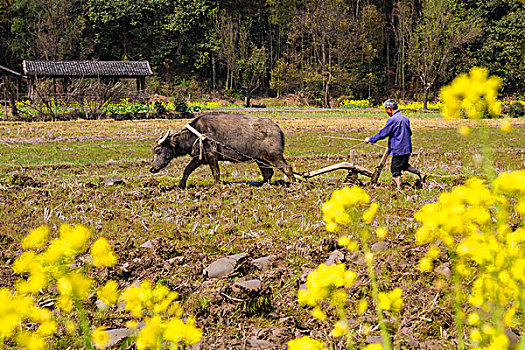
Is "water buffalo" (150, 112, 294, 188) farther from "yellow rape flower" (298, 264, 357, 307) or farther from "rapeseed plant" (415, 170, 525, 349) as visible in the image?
"yellow rape flower" (298, 264, 357, 307)

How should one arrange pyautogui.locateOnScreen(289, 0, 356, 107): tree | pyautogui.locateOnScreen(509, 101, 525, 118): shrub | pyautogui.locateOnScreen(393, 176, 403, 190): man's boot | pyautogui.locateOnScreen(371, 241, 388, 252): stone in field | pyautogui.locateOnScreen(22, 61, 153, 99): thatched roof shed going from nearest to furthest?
1. pyautogui.locateOnScreen(371, 241, 388, 252): stone in field
2. pyautogui.locateOnScreen(393, 176, 403, 190): man's boot
3. pyautogui.locateOnScreen(509, 101, 525, 118): shrub
4. pyautogui.locateOnScreen(22, 61, 153, 99): thatched roof shed
5. pyautogui.locateOnScreen(289, 0, 356, 107): tree

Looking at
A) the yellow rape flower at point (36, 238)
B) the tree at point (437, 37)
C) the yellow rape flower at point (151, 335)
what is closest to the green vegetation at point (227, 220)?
the yellow rape flower at point (151, 335)

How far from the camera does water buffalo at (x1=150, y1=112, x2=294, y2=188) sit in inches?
382

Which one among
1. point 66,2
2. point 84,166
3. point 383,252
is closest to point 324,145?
point 84,166

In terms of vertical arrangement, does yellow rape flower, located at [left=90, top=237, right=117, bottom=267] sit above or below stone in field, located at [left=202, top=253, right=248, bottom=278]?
above

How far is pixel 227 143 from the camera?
32.0ft

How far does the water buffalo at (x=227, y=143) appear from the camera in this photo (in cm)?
971

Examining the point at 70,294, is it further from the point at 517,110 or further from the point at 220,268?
the point at 517,110

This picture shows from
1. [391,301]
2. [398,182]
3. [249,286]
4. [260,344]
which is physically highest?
[391,301]

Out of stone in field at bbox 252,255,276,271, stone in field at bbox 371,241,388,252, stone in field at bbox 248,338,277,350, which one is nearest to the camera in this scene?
stone in field at bbox 248,338,277,350

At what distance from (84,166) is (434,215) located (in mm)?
12562

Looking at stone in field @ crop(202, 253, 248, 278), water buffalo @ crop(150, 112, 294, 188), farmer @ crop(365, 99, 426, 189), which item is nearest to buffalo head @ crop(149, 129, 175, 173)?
water buffalo @ crop(150, 112, 294, 188)

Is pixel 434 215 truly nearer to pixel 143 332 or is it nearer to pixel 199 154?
pixel 143 332

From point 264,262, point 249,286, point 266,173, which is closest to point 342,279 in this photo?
point 249,286
